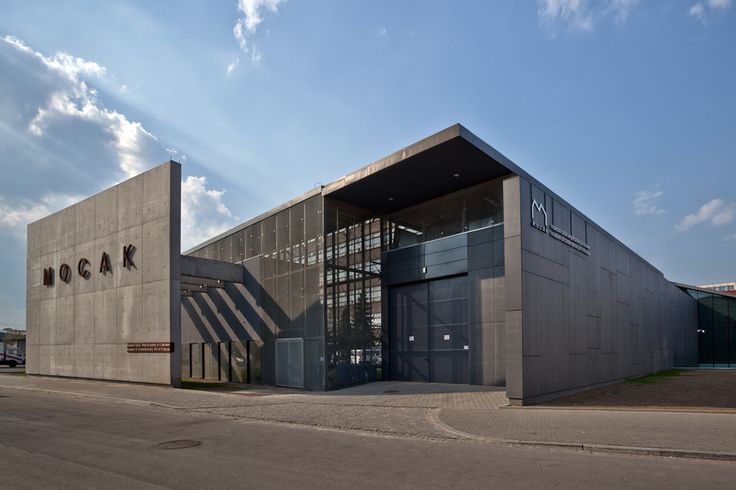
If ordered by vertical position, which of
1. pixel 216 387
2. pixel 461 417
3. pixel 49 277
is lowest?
pixel 216 387

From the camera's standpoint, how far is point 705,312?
49.8 meters

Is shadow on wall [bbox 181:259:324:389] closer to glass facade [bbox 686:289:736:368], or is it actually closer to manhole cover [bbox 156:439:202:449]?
manhole cover [bbox 156:439:202:449]

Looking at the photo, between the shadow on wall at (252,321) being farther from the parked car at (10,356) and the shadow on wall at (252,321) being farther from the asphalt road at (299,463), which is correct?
the parked car at (10,356)

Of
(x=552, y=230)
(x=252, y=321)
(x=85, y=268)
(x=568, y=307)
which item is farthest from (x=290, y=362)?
(x=85, y=268)

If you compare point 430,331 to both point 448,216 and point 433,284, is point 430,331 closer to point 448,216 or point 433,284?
point 433,284

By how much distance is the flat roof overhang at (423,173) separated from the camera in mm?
17766

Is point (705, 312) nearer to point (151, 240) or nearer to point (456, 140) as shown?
point (456, 140)

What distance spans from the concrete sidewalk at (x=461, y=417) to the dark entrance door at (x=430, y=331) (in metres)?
1.17

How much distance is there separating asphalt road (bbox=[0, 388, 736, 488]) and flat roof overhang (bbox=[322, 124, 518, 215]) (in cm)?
1001

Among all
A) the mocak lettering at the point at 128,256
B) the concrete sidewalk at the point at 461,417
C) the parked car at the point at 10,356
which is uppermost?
the mocak lettering at the point at 128,256

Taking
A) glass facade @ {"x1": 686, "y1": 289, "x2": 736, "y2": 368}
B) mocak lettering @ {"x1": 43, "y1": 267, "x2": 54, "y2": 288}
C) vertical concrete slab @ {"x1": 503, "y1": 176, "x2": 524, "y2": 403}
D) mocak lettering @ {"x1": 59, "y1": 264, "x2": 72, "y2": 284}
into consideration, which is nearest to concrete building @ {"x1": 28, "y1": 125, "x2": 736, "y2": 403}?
vertical concrete slab @ {"x1": 503, "y1": 176, "x2": 524, "y2": 403}

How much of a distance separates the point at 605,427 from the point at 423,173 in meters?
11.6

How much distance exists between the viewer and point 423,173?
2033 cm

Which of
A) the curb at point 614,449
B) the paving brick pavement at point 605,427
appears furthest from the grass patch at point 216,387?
the curb at point 614,449
